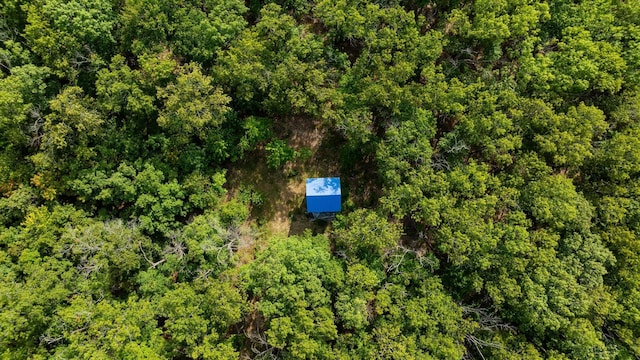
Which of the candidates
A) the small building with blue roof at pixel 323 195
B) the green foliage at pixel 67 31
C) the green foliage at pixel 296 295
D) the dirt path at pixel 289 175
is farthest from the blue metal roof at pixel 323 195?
the green foliage at pixel 67 31

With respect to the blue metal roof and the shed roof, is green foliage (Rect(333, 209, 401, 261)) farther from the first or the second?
the shed roof

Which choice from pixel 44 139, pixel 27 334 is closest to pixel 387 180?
pixel 44 139

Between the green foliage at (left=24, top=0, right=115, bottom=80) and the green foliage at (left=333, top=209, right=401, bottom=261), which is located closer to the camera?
the green foliage at (left=24, top=0, right=115, bottom=80)

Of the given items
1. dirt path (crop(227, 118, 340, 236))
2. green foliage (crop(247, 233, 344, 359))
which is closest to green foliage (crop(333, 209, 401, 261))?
green foliage (crop(247, 233, 344, 359))

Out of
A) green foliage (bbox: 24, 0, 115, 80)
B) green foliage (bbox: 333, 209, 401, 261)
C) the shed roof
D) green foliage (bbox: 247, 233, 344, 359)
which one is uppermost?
green foliage (bbox: 24, 0, 115, 80)

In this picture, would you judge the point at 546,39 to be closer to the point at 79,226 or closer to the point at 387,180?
the point at 387,180

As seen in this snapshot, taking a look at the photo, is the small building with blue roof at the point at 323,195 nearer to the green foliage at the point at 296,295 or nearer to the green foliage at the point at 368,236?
the green foliage at the point at 368,236

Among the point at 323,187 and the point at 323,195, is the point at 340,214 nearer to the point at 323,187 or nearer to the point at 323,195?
the point at 323,195

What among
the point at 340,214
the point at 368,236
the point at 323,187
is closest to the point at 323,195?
the point at 323,187
